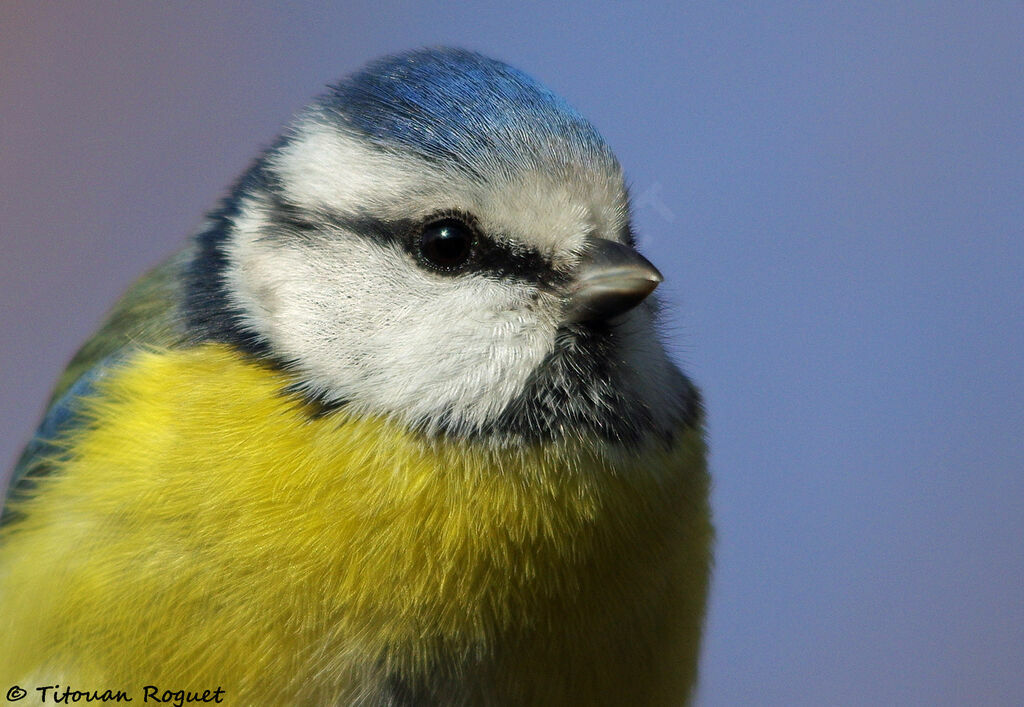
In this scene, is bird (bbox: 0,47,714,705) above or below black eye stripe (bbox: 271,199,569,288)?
below

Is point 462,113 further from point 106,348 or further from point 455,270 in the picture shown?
point 106,348

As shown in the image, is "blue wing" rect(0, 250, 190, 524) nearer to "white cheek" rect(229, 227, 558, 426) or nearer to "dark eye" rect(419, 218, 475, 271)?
"white cheek" rect(229, 227, 558, 426)

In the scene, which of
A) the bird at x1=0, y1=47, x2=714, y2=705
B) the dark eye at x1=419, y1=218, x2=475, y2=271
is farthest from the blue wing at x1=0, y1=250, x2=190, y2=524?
the dark eye at x1=419, y1=218, x2=475, y2=271

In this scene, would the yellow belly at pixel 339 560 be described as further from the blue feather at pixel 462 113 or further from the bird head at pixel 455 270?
the blue feather at pixel 462 113

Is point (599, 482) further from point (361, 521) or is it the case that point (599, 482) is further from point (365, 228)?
point (365, 228)

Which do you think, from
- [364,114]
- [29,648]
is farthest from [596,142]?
[29,648]

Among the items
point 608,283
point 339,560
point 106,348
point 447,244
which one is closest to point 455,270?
point 447,244

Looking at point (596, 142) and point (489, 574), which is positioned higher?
point (596, 142)

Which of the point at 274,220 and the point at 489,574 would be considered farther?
the point at 274,220
